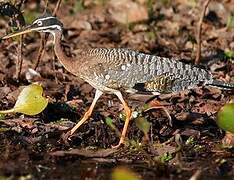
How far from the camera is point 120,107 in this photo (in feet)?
27.6

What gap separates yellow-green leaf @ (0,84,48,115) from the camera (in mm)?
7242

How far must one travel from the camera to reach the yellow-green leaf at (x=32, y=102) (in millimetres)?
7242

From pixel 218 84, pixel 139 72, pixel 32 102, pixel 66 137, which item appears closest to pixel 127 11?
pixel 218 84

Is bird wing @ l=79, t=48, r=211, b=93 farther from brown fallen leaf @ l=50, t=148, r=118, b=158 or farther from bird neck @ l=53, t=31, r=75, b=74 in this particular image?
brown fallen leaf @ l=50, t=148, r=118, b=158

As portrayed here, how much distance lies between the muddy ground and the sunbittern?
355 millimetres

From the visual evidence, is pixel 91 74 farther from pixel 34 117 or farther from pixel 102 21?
pixel 102 21

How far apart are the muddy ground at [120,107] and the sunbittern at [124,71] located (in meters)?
0.35

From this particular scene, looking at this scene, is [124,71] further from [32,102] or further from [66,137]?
[32,102]

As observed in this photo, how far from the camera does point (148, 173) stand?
21.5 ft

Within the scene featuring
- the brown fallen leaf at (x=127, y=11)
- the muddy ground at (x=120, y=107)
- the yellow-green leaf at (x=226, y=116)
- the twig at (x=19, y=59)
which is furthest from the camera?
the brown fallen leaf at (x=127, y=11)

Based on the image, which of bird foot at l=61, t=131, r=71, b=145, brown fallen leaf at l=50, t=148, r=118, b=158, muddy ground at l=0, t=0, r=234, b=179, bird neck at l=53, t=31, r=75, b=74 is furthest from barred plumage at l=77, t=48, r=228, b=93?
brown fallen leaf at l=50, t=148, r=118, b=158

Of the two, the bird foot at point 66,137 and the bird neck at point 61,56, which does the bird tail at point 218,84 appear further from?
the bird foot at point 66,137

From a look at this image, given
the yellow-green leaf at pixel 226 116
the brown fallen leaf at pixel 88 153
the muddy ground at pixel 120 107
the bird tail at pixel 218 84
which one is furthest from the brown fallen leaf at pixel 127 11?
the yellow-green leaf at pixel 226 116

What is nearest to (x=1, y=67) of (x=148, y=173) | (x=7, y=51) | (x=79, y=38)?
(x=7, y=51)
